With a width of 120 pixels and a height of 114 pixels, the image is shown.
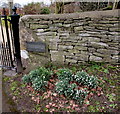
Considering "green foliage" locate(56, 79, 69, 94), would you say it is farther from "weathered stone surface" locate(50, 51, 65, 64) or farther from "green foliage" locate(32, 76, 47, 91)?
"weathered stone surface" locate(50, 51, 65, 64)

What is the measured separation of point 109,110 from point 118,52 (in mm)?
1250

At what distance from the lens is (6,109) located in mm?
1969

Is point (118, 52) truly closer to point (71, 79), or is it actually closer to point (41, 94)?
point (71, 79)

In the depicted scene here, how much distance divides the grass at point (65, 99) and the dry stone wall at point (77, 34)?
1.36 feet

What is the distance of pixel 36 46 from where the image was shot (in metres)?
2.75

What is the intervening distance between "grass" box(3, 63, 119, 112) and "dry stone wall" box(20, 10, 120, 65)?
1.36ft

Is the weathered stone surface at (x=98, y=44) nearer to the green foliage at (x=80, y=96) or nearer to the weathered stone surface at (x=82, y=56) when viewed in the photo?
the weathered stone surface at (x=82, y=56)

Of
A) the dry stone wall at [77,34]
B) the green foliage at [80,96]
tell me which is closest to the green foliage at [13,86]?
the dry stone wall at [77,34]

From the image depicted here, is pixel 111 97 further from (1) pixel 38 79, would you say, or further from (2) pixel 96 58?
(1) pixel 38 79

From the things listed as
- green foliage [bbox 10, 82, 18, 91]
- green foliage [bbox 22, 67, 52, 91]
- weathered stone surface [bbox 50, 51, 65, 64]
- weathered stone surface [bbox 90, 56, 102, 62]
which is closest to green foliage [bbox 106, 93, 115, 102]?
weathered stone surface [bbox 90, 56, 102, 62]

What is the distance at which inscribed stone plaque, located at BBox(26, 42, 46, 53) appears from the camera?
2.73 metres

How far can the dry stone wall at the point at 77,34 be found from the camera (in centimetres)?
244

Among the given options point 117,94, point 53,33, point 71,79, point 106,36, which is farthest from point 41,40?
point 117,94

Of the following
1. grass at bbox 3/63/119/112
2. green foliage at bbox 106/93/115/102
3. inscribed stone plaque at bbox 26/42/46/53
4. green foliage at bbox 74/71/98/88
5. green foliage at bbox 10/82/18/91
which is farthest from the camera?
inscribed stone plaque at bbox 26/42/46/53
